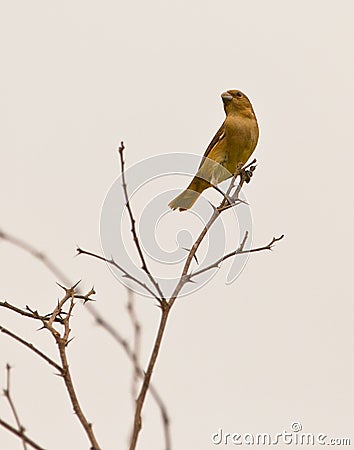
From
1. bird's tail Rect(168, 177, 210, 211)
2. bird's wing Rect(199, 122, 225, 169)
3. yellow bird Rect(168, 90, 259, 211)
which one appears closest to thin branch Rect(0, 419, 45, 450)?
bird's tail Rect(168, 177, 210, 211)

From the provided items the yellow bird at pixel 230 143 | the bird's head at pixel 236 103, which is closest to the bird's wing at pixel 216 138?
the yellow bird at pixel 230 143

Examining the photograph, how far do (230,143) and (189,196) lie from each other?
656 mm

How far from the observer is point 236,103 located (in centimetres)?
718

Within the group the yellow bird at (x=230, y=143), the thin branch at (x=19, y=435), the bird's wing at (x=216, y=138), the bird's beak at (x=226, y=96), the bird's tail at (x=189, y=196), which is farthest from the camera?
the bird's beak at (x=226, y=96)

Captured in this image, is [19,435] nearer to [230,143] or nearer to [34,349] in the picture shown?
[34,349]

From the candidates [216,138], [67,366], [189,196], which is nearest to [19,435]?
[67,366]

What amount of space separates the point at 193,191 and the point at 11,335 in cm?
488

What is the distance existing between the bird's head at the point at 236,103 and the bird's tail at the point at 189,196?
2.31ft

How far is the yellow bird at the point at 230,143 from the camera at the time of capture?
22.2 ft

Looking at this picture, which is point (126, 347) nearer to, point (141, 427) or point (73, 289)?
point (141, 427)

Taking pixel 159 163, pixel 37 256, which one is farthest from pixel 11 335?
pixel 159 163

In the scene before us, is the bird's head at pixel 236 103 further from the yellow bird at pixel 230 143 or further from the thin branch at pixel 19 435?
the thin branch at pixel 19 435

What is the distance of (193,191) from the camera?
6.93 m

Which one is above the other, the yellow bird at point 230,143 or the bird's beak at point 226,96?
the bird's beak at point 226,96
